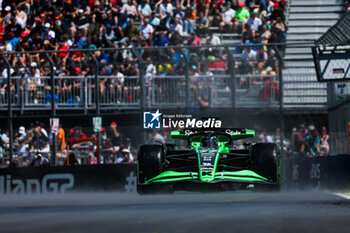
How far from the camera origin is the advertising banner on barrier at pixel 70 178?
19781mm

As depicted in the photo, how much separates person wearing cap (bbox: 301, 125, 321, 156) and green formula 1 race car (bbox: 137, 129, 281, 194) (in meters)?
5.52

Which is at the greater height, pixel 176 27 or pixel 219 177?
pixel 176 27

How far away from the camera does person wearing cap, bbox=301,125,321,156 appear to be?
1948cm

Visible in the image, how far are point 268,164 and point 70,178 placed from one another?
757 cm

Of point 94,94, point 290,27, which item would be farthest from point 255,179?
point 290,27

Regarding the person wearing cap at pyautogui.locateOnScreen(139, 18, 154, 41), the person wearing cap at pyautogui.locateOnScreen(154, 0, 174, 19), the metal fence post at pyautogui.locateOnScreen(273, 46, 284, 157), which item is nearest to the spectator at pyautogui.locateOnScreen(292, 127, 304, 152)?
the metal fence post at pyautogui.locateOnScreen(273, 46, 284, 157)

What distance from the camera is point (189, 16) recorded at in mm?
26266

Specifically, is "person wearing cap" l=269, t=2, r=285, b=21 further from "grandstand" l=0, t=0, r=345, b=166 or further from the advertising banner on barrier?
the advertising banner on barrier

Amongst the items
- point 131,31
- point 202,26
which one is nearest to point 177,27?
point 202,26

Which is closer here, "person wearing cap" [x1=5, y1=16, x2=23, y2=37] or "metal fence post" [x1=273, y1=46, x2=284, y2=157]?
"metal fence post" [x1=273, y1=46, x2=284, y2=157]

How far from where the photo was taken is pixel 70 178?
19.9 meters

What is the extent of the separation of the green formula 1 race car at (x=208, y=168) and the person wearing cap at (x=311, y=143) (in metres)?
5.52
